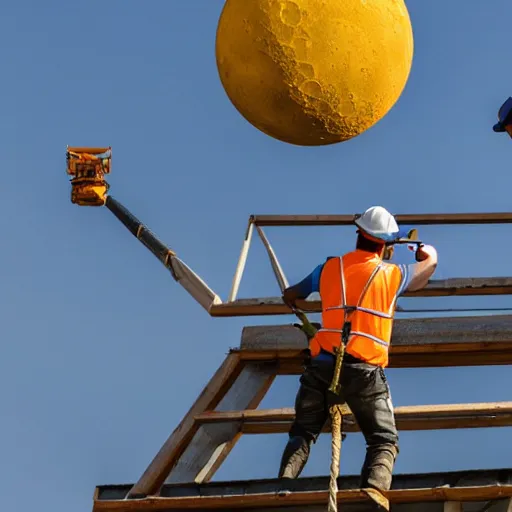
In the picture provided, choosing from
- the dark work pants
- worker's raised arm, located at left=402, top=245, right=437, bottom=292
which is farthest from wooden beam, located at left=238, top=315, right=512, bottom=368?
the dark work pants

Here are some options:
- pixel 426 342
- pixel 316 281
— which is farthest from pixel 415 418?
pixel 316 281

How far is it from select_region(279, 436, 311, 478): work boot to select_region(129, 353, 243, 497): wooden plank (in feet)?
4.91

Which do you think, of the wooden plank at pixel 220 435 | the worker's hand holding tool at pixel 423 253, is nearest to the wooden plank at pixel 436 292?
the wooden plank at pixel 220 435

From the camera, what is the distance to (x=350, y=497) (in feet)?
38.0

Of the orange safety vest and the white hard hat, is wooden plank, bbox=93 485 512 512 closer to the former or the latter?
the orange safety vest

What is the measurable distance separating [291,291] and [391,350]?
197 cm

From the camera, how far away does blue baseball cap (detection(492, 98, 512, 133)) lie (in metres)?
14.5

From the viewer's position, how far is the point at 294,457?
12320mm

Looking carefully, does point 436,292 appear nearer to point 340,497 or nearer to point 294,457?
point 294,457

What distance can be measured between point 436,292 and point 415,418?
4.64 feet

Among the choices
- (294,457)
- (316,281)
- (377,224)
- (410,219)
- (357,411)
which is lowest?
(294,457)

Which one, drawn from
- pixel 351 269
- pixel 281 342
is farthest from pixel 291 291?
pixel 281 342

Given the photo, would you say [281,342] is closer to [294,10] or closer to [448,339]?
[448,339]

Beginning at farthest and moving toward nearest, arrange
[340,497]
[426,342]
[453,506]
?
[426,342], [453,506], [340,497]
